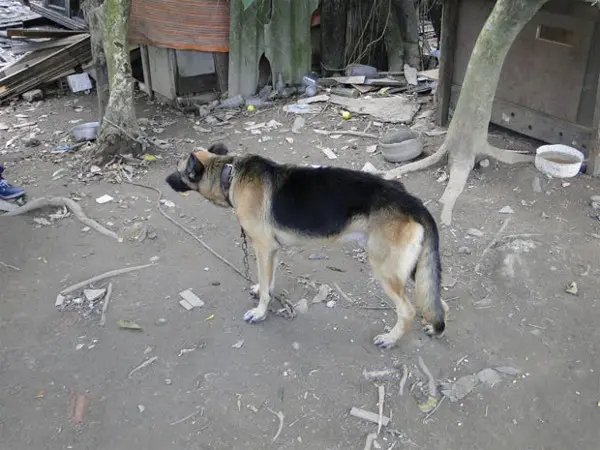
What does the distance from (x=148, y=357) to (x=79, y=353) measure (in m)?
0.54

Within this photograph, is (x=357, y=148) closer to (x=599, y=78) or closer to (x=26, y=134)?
(x=599, y=78)

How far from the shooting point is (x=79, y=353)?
4.37 meters

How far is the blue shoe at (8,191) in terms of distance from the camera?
6.55 m

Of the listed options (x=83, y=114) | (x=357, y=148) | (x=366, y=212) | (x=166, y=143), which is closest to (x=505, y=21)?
(x=357, y=148)

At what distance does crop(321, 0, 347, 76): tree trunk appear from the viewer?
10516mm

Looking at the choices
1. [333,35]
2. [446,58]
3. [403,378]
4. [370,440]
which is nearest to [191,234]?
[403,378]

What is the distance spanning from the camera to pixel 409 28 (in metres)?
10.8

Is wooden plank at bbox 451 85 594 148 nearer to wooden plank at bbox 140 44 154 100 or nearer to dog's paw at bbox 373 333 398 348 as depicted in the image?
dog's paw at bbox 373 333 398 348

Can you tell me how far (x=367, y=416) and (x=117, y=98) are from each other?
18.4 feet

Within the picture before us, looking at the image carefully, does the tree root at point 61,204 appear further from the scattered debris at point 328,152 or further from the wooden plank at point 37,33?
the wooden plank at point 37,33

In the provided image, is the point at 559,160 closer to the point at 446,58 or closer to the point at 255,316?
the point at 446,58

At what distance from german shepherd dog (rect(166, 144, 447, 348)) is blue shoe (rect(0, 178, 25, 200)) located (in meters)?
3.13

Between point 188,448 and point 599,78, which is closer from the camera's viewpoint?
point 188,448

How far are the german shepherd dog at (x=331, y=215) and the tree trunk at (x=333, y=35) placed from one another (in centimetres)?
690
